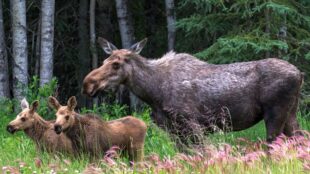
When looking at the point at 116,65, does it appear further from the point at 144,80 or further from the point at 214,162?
the point at 214,162

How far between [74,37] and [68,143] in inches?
607

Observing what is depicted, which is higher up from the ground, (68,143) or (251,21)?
(251,21)

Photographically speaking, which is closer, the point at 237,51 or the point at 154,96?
the point at 154,96

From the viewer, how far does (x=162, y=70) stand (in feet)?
38.7

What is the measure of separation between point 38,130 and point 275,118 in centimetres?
364

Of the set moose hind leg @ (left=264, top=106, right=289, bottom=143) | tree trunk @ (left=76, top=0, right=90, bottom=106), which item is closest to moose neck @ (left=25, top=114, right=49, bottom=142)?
moose hind leg @ (left=264, top=106, right=289, bottom=143)

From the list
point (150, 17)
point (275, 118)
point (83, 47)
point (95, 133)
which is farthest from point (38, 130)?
point (150, 17)

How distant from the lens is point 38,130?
1250 cm

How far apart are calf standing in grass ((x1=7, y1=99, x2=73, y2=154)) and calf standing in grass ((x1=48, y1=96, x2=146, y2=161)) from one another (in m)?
0.49

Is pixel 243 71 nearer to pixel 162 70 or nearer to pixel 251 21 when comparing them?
pixel 162 70

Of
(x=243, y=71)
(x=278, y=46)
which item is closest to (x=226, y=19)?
(x=278, y=46)

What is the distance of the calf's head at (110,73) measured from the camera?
11.3 meters

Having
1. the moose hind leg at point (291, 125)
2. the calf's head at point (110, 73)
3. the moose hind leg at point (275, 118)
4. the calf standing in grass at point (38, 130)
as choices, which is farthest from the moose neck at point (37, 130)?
the moose hind leg at point (291, 125)

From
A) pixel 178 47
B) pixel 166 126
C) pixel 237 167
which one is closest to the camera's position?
pixel 237 167
